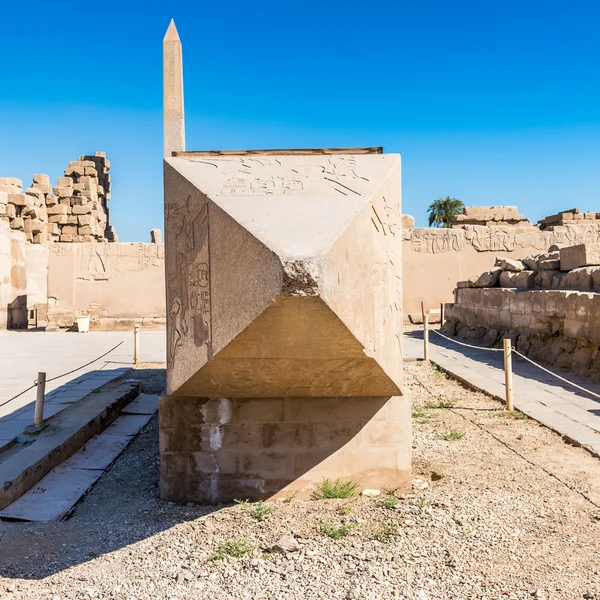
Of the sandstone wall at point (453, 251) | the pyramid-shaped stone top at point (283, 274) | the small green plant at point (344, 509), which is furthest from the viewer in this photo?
the sandstone wall at point (453, 251)

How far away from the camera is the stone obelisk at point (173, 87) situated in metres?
4.54

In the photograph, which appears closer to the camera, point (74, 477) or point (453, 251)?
point (74, 477)

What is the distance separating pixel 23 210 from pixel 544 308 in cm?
1649

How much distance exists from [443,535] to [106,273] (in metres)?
15.5

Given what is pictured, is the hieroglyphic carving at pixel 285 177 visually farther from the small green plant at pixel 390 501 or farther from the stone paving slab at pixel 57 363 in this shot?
the stone paving slab at pixel 57 363

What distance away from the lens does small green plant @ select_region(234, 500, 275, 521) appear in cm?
340

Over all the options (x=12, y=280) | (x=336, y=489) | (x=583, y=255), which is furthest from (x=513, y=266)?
(x=12, y=280)

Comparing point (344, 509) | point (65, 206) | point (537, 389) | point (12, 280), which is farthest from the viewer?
point (65, 206)

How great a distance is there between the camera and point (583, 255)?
31.3 feet

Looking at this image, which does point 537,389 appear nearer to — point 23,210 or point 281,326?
point 281,326

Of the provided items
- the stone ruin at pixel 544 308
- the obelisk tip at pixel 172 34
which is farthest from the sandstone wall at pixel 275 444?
the stone ruin at pixel 544 308

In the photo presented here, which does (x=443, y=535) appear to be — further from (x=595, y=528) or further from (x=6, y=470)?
(x=6, y=470)

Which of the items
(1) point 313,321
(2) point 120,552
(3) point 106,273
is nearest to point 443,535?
(1) point 313,321

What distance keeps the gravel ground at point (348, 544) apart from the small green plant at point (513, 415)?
4.82 feet
